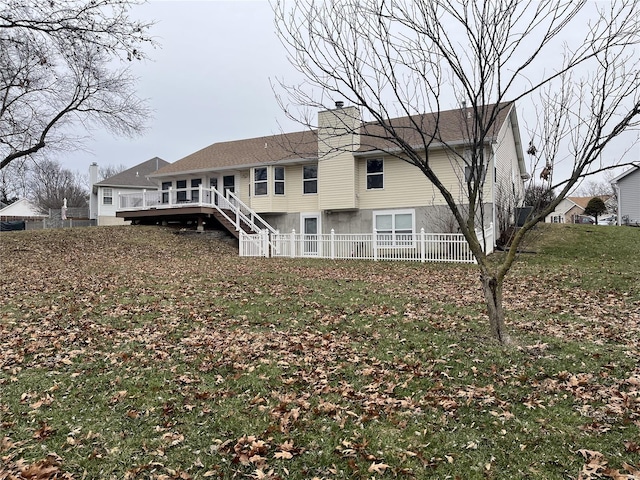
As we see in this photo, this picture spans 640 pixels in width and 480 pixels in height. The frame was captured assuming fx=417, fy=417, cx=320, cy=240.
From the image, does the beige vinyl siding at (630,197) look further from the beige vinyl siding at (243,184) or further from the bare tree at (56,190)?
the bare tree at (56,190)

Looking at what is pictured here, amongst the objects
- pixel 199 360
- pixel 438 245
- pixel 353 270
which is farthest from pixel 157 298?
pixel 438 245

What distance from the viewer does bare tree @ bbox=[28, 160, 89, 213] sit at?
5127cm

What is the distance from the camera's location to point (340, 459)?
329 cm

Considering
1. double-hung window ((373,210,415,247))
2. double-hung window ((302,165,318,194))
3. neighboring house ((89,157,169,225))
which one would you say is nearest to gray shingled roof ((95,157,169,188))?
neighboring house ((89,157,169,225))

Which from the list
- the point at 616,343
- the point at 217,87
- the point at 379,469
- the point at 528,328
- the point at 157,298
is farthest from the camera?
the point at 217,87

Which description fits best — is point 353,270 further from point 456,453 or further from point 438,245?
point 456,453

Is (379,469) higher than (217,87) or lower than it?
lower

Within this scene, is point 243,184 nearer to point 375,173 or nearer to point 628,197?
point 375,173

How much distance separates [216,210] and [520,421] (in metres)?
17.5

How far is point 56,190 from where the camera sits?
182 ft

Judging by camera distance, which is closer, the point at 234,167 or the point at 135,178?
the point at 234,167

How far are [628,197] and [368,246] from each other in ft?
71.5

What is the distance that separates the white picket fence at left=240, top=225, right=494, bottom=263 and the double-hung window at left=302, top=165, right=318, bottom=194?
4189 mm

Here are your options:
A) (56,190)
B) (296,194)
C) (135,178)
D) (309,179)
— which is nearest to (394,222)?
(309,179)
